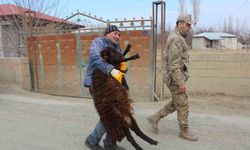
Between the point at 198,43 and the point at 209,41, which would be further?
the point at 209,41

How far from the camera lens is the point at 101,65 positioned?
125 inches

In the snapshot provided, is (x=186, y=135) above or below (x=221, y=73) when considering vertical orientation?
below

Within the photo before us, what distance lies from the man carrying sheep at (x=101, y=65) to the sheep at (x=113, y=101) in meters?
0.07

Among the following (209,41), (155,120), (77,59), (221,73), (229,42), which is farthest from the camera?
(209,41)

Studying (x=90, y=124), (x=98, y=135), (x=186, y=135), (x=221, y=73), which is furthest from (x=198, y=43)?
(x=98, y=135)

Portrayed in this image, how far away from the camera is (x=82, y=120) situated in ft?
17.6

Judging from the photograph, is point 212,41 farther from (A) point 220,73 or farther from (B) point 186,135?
(B) point 186,135

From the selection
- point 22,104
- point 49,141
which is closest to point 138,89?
point 22,104

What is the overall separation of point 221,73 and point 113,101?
5.01 metres

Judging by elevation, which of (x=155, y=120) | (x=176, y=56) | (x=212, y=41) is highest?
(x=212, y=41)

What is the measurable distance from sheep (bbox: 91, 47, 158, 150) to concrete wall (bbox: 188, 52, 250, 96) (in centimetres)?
464

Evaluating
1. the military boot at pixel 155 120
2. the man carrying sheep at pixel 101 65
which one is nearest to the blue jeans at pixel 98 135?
the man carrying sheep at pixel 101 65

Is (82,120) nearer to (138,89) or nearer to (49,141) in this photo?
(49,141)

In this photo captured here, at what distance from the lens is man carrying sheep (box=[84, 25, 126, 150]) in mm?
3176
